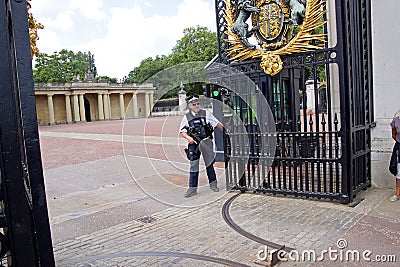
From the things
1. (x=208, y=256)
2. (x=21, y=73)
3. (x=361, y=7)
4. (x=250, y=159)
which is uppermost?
(x=361, y=7)

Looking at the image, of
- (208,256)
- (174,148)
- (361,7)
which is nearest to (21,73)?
(208,256)

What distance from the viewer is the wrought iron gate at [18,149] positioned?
55.0 inches

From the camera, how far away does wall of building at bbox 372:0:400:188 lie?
5.62 meters

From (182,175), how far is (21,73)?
22.1ft

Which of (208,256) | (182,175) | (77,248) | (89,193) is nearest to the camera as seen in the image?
(208,256)

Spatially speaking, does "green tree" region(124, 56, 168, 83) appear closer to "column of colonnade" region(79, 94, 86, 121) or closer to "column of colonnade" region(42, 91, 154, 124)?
"column of colonnade" region(42, 91, 154, 124)

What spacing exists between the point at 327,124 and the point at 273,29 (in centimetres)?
183

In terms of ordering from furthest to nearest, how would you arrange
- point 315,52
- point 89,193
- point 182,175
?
point 182,175, point 89,193, point 315,52

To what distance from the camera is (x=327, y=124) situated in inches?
230

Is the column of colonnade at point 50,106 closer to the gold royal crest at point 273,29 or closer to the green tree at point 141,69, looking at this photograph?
the green tree at point 141,69

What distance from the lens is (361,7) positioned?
572cm

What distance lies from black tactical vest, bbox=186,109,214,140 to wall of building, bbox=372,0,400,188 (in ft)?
9.52

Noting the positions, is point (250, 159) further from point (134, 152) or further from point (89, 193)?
point (134, 152)

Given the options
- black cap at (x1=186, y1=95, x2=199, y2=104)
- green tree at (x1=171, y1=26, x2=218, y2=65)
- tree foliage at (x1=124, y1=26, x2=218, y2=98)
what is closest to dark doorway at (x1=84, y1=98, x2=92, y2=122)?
tree foliage at (x1=124, y1=26, x2=218, y2=98)
